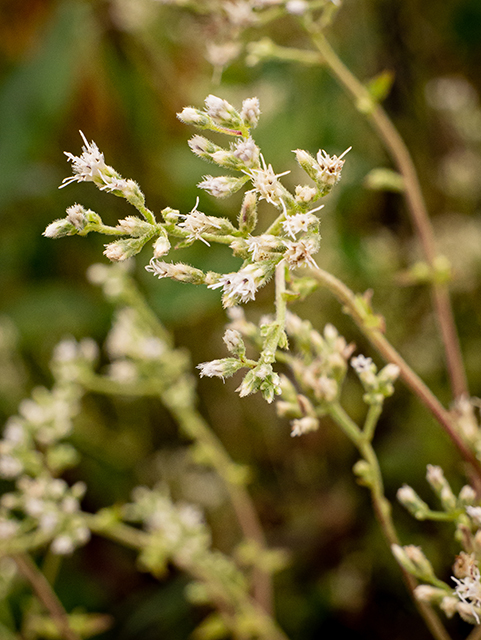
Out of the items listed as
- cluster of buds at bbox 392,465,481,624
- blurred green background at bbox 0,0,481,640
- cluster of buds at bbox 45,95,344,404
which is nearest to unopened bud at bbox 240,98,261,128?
cluster of buds at bbox 45,95,344,404

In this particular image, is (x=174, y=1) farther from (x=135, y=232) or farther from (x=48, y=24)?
(x=48, y=24)

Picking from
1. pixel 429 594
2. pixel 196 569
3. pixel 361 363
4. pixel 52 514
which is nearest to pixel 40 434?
pixel 52 514

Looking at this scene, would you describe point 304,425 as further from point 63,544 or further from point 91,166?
point 63,544

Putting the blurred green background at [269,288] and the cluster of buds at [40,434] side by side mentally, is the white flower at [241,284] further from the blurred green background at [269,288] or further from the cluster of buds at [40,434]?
the blurred green background at [269,288]

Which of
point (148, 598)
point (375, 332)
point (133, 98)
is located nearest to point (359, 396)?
point (148, 598)

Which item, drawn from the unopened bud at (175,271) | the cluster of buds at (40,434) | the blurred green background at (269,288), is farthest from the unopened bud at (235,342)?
the blurred green background at (269,288)

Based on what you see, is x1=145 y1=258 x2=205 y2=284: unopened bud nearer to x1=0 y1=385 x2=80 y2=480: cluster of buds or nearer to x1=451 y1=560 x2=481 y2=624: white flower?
x1=451 y1=560 x2=481 y2=624: white flower
